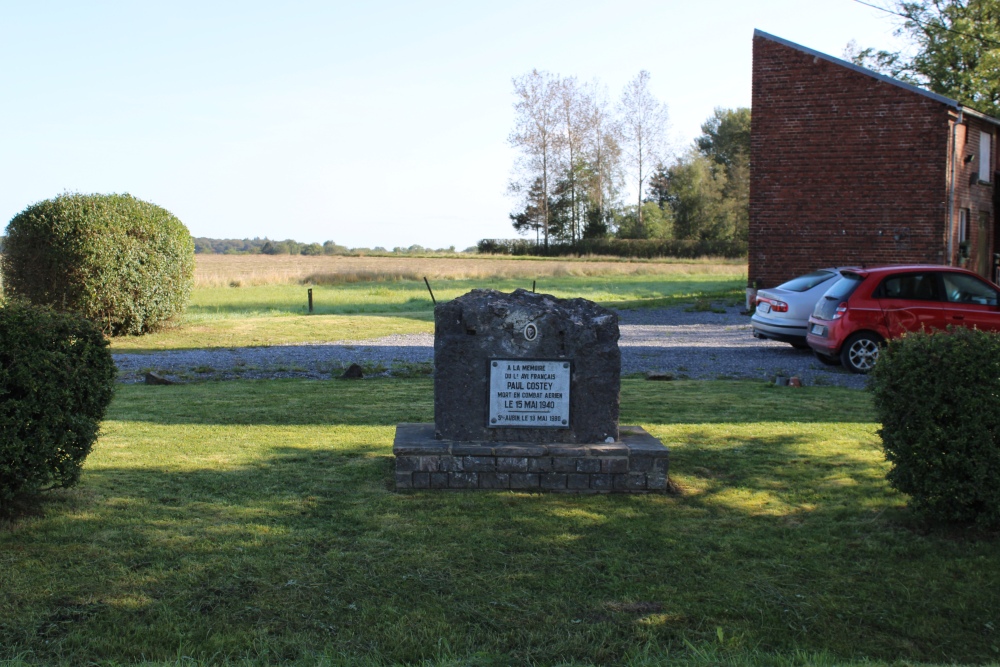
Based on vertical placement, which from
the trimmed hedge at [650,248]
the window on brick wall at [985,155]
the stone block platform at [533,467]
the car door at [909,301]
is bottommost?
the stone block platform at [533,467]

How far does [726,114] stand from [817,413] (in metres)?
87.1

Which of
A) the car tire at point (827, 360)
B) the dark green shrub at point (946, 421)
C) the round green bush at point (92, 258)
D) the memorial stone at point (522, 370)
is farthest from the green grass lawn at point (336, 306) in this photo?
the dark green shrub at point (946, 421)

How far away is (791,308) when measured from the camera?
1641 centimetres

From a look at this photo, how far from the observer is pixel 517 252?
251ft

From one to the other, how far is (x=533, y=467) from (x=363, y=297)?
27.8 metres

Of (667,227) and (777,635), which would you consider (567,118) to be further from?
(777,635)

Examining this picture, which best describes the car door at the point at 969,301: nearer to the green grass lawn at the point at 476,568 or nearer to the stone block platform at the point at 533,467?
the green grass lawn at the point at 476,568

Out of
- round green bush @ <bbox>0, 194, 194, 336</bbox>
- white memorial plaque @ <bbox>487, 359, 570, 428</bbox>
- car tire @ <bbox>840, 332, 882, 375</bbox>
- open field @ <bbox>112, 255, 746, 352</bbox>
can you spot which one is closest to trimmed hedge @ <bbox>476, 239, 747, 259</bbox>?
open field @ <bbox>112, 255, 746, 352</bbox>

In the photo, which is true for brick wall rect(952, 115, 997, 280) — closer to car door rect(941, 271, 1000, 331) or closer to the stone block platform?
car door rect(941, 271, 1000, 331)

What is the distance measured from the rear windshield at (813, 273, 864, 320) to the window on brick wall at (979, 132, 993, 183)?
1681 cm

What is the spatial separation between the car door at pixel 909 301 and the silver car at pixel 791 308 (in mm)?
2331

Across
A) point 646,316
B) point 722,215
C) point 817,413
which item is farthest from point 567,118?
point 817,413

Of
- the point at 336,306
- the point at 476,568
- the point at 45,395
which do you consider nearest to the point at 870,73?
the point at 336,306

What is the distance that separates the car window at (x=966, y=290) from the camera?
1368 cm
